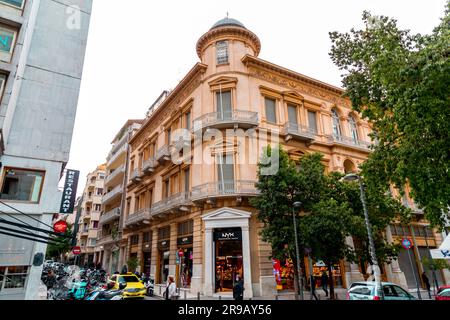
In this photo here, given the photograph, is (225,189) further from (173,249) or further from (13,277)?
(13,277)

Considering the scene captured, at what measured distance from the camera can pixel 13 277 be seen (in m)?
10.6

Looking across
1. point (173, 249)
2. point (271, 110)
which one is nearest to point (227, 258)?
point (173, 249)

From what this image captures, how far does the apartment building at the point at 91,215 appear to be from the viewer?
1877 inches

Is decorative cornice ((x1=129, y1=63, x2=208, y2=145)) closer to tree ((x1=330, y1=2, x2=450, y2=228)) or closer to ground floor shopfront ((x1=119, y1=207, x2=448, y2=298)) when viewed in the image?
ground floor shopfront ((x1=119, y1=207, x2=448, y2=298))

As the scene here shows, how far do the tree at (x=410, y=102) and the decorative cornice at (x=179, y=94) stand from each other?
40.8ft

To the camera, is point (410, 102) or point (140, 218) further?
point (140, 218)

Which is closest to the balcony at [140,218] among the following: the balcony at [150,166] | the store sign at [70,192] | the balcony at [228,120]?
the balcony at [150,166]

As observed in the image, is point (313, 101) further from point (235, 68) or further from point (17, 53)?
point (17, 53)

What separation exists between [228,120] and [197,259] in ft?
32.1

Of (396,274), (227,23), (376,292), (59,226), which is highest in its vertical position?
(227,23)

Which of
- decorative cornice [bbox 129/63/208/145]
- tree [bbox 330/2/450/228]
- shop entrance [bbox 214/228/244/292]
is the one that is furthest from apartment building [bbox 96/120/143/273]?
tree [bbox 330/2/450/228]

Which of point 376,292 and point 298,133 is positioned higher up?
point 298,133
